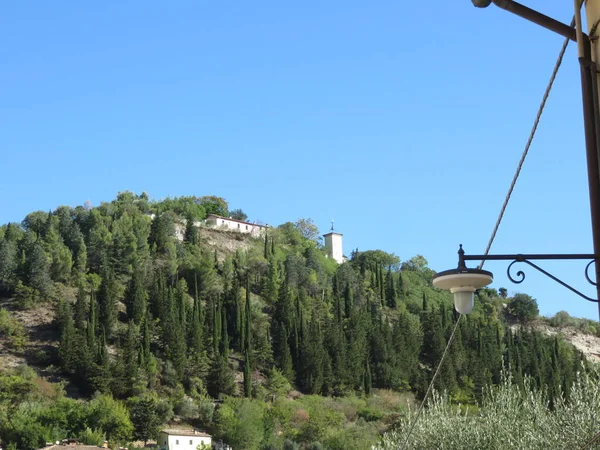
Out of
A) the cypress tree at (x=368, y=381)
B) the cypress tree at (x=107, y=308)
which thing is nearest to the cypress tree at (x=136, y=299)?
the cypress tree at (x=107, y=308)

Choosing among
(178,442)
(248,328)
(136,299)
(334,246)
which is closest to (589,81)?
(178,442)

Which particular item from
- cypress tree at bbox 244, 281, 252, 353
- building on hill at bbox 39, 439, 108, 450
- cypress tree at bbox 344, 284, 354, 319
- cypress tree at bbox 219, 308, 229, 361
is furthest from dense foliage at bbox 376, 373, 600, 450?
cypress tree at bbox 344, 284, 354, 319

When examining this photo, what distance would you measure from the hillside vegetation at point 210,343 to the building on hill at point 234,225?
98.5 inches

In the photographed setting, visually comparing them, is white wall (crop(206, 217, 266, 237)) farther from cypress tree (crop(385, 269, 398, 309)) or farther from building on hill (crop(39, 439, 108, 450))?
building on hill (crop(39, 439, 108, 450))

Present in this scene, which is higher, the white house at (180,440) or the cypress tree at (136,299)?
the cypress tree at (136,299)

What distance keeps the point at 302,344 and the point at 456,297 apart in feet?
212

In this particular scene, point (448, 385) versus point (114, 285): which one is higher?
point (114, 285)

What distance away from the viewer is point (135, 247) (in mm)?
79562

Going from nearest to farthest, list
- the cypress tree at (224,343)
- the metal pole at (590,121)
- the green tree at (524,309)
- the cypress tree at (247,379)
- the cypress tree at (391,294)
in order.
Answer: the metal pole at (590,121), the cypress tree at (247,379), the cypress tree at (224,343), the cypress tree at (391,294), the green tree at (524,309)

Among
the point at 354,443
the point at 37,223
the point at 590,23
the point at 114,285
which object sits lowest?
the point at 354,443

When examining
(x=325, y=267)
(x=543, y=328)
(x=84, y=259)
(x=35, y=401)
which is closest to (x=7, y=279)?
(x=84, y=259)

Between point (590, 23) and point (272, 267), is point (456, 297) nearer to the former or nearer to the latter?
point (590, 23)

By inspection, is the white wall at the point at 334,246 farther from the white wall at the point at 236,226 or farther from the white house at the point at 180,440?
the white house at the point at 180,440

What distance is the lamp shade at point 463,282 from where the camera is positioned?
20.2ft
